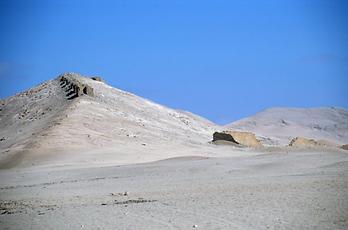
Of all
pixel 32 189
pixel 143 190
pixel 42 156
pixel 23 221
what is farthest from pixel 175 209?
pixel 42 156

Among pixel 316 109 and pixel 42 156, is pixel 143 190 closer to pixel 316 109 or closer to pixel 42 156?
pixel 42 156

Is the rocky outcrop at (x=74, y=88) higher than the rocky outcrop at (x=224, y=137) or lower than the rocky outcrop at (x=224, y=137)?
higher

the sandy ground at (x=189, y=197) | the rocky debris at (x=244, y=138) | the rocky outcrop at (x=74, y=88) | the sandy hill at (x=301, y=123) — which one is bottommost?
the sandy ground at (x=189, y=197)

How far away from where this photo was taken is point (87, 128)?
121 ft

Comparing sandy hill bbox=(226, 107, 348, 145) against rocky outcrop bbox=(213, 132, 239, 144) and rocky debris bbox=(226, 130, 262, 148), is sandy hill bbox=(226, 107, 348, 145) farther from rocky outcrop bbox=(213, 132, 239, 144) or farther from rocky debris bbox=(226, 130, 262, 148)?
rocky debris bbox=(226, 130, 262, 148)

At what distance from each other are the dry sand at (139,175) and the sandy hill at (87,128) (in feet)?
0.39

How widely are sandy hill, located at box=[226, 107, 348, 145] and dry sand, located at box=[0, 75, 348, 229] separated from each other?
1927 inches

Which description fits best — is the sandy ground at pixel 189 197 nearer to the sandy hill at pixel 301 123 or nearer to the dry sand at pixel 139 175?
the dry sand at pixel 139 175

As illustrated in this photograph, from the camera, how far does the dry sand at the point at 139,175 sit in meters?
11.4

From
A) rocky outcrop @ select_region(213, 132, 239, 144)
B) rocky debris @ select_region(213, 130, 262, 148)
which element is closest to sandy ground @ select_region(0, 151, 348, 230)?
rocky debris @ select_region(213, 130, 262, 148)

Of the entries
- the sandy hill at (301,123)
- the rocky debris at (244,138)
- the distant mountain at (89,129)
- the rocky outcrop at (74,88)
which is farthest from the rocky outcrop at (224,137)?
the sandy hill at (301,123)

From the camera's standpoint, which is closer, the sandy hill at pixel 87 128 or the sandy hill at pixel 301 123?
the sandy hill at pixel 87 128

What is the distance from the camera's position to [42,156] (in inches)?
1233

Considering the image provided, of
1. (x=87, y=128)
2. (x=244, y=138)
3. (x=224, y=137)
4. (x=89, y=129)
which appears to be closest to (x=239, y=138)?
(x=244, y=138)
